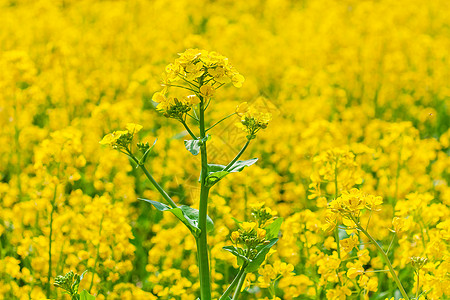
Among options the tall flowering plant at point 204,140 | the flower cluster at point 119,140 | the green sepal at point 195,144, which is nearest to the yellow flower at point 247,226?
the tall flowering plant at point 204,140

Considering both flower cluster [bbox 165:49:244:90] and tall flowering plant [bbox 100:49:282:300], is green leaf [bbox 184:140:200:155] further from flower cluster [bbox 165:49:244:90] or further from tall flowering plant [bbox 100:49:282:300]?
flower cluster [bbox 165:49:244:90]

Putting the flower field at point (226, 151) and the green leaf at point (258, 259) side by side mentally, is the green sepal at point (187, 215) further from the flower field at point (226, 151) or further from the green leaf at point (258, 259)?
the green leaf at point (258, 259)

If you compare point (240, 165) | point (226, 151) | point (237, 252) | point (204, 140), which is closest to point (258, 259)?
point (237, 252)

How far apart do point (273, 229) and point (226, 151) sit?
1.14 metres

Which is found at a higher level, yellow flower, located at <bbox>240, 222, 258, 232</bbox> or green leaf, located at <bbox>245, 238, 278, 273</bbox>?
yellow flower, located at <bbox>240, 222, 258, 232</bbox>

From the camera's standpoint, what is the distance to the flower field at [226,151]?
2.13 metres

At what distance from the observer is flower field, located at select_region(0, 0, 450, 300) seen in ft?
6.99

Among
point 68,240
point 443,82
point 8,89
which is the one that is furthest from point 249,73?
point 68,240

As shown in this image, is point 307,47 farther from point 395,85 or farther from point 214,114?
point 214,114

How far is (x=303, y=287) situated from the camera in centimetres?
284

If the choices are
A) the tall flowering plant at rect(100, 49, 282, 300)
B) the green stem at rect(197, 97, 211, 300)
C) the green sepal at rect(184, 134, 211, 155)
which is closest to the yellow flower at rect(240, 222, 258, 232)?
the tall flowering plant at rect(100, 49, 282, 300)

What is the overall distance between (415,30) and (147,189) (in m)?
4.34

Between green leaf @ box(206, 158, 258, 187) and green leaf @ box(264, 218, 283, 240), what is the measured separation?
0.85 ft

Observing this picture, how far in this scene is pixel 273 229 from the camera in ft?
7.20
